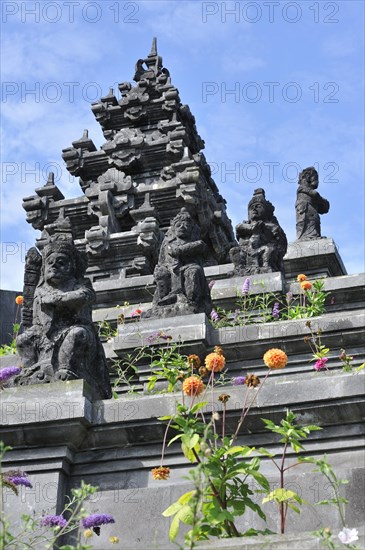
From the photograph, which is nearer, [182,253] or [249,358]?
[249,358]

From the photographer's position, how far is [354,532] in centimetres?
472

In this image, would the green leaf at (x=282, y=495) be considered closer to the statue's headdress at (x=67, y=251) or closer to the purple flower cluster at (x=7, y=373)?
the purple flower cluster at (x=7, y=373)

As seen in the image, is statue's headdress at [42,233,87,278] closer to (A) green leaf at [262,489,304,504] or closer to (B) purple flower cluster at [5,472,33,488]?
(B) purple flower cluster at [5,472,33,488]

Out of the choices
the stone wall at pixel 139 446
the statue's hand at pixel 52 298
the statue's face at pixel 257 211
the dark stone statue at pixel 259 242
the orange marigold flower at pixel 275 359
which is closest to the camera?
the orange marigold flower at pixel 275 359

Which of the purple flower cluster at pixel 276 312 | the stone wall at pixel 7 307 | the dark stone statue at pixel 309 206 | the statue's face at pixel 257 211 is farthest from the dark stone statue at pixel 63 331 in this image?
the stone wall at pixel 7 307

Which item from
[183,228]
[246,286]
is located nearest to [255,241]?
[246,286]

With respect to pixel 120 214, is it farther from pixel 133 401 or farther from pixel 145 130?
pixel 133 401

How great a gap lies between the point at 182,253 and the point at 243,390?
5504 mm

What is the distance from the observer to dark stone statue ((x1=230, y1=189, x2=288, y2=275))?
15070mm

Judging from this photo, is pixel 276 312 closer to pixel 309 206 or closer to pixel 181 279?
pixel 181 279

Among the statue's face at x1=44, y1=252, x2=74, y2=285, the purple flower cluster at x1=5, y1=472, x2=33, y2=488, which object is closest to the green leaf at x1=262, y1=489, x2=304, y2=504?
the purple flower cluster at x1=5, y1=472, x2=33, y2=488

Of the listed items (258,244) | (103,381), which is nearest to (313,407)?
(103,381)

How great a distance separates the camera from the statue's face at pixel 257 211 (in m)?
15.9

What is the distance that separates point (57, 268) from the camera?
31.7 ft
